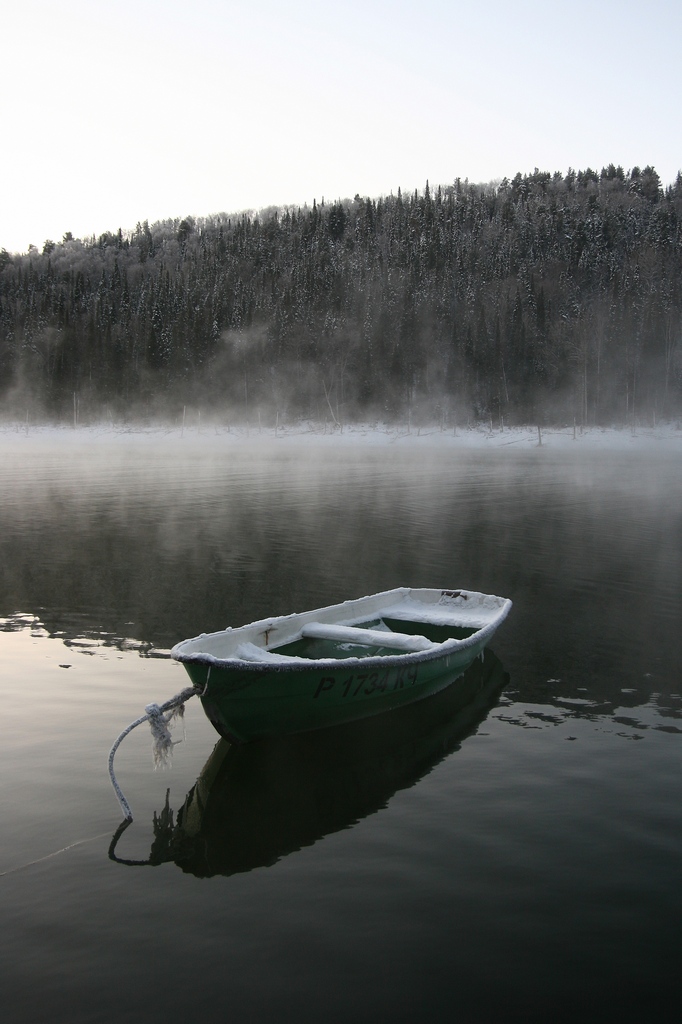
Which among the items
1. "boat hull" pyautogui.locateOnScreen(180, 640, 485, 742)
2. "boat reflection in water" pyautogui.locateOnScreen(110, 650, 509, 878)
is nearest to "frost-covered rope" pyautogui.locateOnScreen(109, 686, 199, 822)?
"boat hull" pyautogui.locateOnScreen(180, 640, 485, 742)

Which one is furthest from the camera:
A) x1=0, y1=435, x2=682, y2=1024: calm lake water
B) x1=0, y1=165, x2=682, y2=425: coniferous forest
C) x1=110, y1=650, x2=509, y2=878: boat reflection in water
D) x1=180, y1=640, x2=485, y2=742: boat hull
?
x1=0, y1=165, x2=682, y2=425: coniferous forest

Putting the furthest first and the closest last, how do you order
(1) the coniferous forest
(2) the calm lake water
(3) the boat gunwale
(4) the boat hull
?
(1) the coniferous forest
(4) the boat hull
(3) the boat gunwale
(2) the calm lake water

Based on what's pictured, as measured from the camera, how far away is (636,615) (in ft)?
55.4

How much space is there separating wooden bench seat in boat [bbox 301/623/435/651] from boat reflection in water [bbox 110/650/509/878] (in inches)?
37.5

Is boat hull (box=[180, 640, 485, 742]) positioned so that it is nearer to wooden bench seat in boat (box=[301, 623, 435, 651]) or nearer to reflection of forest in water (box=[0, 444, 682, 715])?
wooden bench seat in boat (box=[301, 623, 435, 651])

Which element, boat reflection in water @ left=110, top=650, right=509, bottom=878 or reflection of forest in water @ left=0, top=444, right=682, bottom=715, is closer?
boat reflection in water @ left=110, top=650, right=509, bottom=878

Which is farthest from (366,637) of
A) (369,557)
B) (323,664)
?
(369,557)

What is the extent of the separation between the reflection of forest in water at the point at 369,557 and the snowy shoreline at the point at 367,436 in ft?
125

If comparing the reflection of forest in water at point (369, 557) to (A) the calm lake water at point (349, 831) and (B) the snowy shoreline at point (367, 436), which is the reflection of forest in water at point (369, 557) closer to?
(A) the calm lake water at point (349, 831)

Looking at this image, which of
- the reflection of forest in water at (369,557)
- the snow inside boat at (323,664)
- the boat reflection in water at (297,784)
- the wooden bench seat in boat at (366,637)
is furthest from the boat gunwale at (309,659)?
the reflection of forest in water at (369,557)

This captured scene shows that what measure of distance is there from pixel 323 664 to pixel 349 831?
6.47 ft

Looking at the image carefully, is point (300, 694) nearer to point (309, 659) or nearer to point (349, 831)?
point (309, 659)

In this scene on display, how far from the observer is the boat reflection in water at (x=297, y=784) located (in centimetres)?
757

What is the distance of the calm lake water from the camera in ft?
18.5
